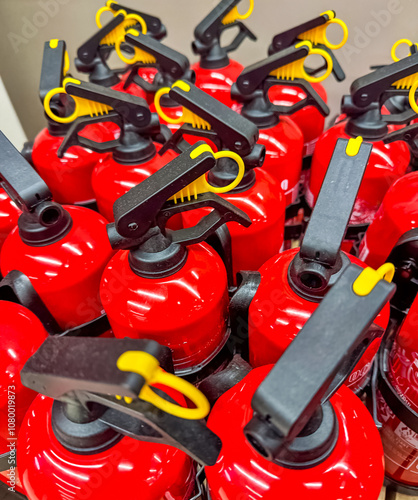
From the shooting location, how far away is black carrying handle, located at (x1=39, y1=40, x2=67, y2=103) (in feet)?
2.57

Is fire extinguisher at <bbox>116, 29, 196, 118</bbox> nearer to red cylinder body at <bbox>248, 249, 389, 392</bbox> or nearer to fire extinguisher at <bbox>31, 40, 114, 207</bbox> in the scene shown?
fire extinguisher at <bbox>31, 40, 114, 207</bbox>

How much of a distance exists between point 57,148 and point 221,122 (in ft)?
1.32

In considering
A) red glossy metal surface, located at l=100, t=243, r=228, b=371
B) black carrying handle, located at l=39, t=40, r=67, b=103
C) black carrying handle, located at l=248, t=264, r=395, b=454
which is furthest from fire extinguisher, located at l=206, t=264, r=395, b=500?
black carrying handle, located at l=39, t=40, r=67, b=103

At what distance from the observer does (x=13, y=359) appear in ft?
1.76

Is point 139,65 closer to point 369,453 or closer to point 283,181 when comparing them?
point 283,181

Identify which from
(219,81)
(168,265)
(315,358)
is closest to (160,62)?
(219,81)

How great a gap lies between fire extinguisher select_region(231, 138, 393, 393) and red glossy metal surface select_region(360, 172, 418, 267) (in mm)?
156

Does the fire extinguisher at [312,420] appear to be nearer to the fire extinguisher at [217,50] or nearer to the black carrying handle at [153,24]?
the fire extinguisher at [217,50]

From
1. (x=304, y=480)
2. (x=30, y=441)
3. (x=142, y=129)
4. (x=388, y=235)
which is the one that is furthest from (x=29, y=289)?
(x=388, y=235)

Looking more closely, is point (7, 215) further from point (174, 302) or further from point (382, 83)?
point (382, 83)

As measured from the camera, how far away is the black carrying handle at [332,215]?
464 millimetres

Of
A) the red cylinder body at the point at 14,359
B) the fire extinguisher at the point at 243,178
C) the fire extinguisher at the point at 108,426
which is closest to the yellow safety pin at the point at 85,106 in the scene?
the fire extinguisher at the point at 243,178

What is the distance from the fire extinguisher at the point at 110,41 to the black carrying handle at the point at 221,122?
38 centimetres

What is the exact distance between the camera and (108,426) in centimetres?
42
